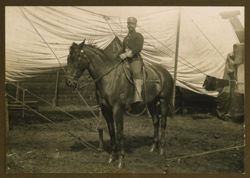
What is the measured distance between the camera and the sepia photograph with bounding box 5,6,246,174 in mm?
3158

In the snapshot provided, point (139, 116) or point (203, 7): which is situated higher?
point (203, 7)

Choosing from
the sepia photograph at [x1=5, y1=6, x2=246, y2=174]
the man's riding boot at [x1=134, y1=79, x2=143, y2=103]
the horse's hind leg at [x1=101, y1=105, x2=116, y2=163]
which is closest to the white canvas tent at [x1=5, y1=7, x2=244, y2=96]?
the sepia photograph at [x1=5, y1=6, x2=246, y2=174]

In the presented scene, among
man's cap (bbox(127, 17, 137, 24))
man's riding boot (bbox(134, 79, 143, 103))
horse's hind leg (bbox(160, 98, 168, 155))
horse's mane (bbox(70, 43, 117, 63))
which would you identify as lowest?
horse's hind leg (bbox(160, 98, 168, 155))

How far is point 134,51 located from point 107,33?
22 centimetres

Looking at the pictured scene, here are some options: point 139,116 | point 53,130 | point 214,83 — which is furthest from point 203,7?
point 53,130

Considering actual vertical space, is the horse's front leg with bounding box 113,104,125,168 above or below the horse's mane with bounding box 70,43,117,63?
below

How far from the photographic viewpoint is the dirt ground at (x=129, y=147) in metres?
3.16

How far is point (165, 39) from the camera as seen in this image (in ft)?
10.5

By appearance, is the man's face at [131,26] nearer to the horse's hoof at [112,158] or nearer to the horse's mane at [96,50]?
the horse's mane at [96,50]

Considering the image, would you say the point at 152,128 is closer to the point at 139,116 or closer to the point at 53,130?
the point at 139,116

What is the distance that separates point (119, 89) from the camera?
10.4 ft

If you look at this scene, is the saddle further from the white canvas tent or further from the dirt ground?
the dirt ground

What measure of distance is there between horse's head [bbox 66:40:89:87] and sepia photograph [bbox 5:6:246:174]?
0.6 inches

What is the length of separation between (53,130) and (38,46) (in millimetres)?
585
